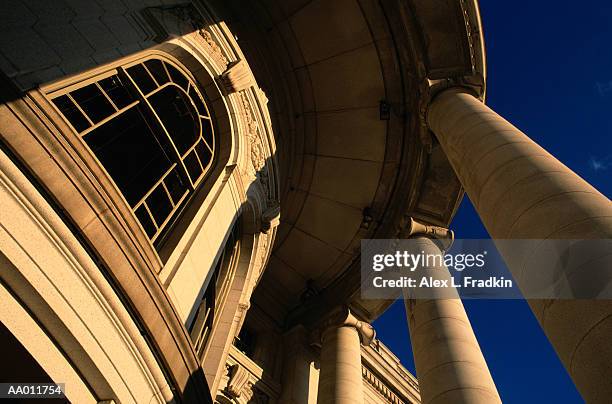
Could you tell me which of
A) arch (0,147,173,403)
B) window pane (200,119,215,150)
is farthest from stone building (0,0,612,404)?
window pane (200,119,215,150)

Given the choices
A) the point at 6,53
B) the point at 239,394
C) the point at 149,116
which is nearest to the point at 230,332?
the point at 239,394

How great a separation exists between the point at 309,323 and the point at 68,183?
39.7ft

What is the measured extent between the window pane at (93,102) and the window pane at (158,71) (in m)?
1.19

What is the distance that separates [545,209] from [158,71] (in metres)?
7.87

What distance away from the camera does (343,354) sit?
1351cm

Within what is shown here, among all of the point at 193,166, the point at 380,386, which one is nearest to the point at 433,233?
the point at 380,386

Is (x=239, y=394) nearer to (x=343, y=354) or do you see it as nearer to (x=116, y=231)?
(x=343, y=354)

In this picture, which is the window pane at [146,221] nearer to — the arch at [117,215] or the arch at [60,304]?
the arch at [117,215]

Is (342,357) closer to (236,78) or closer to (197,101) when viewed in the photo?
(197,101)

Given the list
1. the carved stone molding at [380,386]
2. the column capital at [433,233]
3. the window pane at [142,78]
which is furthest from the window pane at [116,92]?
the carved stone molding at [380,386]

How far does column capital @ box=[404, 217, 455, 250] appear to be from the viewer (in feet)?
44.1

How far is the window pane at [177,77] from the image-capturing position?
958cm

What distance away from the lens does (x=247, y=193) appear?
10.7m

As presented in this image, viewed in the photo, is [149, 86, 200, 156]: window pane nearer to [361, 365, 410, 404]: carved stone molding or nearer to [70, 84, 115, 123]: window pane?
[70, 84, 115, 123]: window pane
